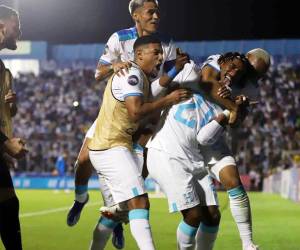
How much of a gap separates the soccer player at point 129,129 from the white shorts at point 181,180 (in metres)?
0.43

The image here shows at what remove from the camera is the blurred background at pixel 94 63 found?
3516cm

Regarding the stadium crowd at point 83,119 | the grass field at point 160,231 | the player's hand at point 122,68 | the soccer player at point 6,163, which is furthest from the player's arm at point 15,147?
the stadium crowd at point 83,119

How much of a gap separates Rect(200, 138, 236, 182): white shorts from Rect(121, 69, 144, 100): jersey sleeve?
4.29 ft

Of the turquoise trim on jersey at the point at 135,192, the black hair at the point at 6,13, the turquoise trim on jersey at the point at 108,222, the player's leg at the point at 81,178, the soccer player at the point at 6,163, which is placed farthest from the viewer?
the player's leg at the point at 81,178

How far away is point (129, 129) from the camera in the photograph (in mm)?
5867

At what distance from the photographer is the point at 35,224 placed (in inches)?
494

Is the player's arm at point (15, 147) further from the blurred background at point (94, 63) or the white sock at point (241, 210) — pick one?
the blurred background at point (94, 63)

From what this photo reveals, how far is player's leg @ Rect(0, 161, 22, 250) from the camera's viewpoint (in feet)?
18.5

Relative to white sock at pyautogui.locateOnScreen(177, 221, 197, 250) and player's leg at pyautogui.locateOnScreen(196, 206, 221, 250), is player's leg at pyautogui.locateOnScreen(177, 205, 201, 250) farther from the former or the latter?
player's leg at pyautogui.locateOnScreen(196, 206, 221, 250)

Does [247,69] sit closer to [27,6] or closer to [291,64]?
[291,64]

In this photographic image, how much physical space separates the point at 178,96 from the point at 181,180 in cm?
Result: 76

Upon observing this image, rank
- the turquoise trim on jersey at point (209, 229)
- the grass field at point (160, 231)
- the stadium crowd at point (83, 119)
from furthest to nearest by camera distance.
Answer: the stadium crowd at point (83, 119)
the grass field at point (160, 231)
the turquoise trim on jersey at point (209, 229)

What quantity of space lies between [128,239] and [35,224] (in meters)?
3.42

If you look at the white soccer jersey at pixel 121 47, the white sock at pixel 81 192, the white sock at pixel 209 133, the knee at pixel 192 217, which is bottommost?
the white sock at pixel 81 192
